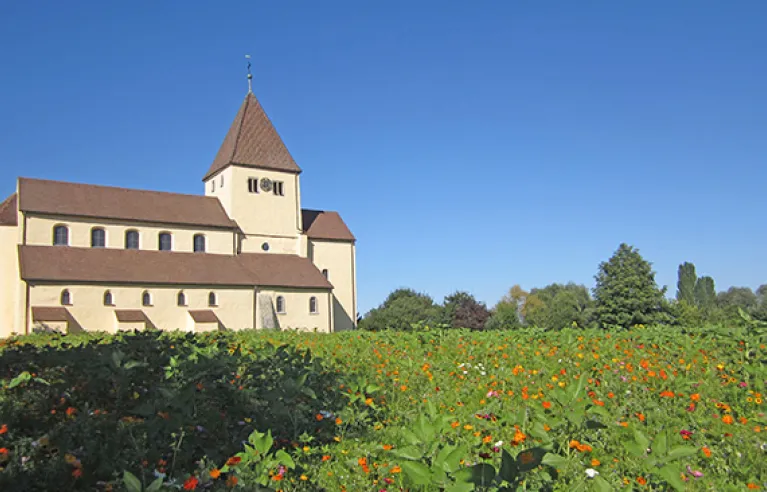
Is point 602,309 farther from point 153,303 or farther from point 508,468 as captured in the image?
point 508,468

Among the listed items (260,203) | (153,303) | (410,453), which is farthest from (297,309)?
(410,453)

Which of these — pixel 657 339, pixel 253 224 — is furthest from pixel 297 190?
pixel 657 339

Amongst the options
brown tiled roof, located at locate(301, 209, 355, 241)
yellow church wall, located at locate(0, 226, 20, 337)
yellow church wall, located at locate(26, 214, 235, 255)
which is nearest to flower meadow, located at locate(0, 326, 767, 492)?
yellow church wall, located at locate(0, 226, 20, 337)

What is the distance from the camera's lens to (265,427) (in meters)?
5.71

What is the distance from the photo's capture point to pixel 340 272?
49.0 metres

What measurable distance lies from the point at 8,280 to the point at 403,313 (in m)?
40.1

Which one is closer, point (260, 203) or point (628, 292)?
point (260, 203)

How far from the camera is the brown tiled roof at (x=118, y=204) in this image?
38094mm

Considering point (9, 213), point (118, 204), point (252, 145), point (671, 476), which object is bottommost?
point (671, 476)

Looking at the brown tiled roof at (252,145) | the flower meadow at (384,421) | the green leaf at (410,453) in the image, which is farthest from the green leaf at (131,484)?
the brown tiled roof at (252,145)

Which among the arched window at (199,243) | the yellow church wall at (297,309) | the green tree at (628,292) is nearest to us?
the yellow church wall at (297,309)

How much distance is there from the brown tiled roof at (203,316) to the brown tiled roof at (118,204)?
23.2 feet

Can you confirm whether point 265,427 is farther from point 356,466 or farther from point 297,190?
point 297,190

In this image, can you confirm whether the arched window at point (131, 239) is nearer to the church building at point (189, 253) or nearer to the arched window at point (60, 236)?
the church building at point (189, 253)
